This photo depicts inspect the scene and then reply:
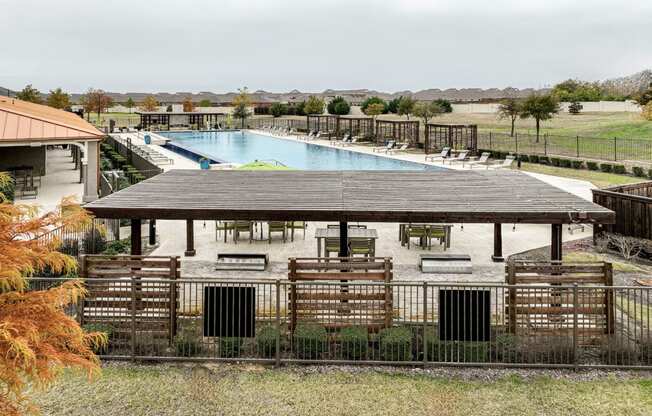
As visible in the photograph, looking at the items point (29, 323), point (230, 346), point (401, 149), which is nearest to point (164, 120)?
point (401, 149)

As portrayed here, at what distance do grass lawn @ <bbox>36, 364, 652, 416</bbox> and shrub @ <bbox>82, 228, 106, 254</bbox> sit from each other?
20.6ft

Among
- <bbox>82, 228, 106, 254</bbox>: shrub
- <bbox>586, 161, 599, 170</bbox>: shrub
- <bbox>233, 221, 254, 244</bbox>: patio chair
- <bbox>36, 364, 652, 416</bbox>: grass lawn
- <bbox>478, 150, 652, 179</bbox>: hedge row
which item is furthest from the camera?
<bbox>586, 161, 599, 170</bbox>: shrub

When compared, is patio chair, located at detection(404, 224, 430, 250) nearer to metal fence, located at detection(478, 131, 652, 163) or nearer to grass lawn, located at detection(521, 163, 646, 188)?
grass lawn, located at detection(521, 163, 646, 188)

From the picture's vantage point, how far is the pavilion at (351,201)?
9.34 metres

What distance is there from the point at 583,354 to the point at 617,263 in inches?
228

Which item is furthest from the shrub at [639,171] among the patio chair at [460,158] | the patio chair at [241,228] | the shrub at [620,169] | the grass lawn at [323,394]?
the grass lawn at [323,394]

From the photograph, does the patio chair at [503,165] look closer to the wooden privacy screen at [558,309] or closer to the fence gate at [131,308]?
the wooden privacy screen at [558,309]

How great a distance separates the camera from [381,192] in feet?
37.2

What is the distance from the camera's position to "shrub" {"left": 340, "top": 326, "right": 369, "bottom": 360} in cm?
766

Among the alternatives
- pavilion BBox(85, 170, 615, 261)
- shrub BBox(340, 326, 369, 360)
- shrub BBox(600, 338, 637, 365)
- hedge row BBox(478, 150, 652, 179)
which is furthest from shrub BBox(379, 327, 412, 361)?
hedge row BBox(478, 150, 652, 179)

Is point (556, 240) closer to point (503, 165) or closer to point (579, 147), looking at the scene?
point (503, 165)

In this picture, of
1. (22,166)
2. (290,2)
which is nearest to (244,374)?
(22,166)

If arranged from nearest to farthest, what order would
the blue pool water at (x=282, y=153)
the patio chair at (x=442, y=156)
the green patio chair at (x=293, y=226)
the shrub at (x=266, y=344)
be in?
1. the shrub at (x=266, y=344)
2. the green patio chair at (x=293, y=226)
3. the patio chair at (x=442, y=156)
4. the blue pool water at (x=282, y=153)

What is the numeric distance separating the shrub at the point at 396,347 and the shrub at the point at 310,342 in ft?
2.59
